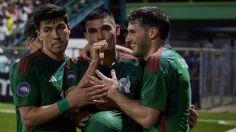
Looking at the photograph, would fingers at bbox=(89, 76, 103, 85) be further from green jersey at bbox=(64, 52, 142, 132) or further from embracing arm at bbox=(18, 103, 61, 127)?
embracing arm at bbox=(18, 103, 61, 127)

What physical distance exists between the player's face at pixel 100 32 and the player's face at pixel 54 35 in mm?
197

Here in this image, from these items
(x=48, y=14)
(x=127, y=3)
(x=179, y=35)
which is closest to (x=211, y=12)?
(x=179, y=35)

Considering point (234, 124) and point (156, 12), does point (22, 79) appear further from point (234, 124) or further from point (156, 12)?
point (234, 124)

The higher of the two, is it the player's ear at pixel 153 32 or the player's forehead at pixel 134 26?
the player's forehead at pixel 134 26

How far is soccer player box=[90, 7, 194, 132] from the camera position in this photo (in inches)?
168

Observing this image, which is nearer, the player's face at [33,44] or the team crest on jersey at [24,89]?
the team crest on jersey at [24,89]

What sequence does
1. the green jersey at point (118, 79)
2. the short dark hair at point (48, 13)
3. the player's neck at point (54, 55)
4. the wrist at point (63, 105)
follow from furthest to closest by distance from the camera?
the player's neck at point (54, 55) → the short dark hair at point (48, 13) → the wrist at point (63, 105) → the green jersey at point (118, 79)

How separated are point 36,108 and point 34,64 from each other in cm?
37

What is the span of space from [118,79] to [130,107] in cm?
44

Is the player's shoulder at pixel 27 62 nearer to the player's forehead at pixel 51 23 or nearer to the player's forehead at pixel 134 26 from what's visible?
the player's forehead at pixel 51 23

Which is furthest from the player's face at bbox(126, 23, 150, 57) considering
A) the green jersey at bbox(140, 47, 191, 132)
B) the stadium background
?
the stadium background

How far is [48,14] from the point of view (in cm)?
472

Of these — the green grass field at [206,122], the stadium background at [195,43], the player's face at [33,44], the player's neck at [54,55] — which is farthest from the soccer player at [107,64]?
the green grass field at [206,122]

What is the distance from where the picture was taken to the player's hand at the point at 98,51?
4496 mm
